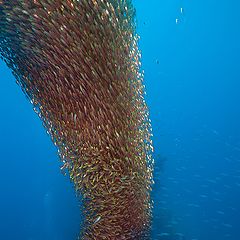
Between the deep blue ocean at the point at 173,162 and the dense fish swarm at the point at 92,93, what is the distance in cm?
694

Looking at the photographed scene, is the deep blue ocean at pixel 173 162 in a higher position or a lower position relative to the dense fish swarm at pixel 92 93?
higher

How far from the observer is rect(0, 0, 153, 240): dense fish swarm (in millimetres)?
4602

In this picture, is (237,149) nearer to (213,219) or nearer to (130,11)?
(213,219)

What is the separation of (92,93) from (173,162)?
22.3m

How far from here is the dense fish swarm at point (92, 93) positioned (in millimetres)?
4602

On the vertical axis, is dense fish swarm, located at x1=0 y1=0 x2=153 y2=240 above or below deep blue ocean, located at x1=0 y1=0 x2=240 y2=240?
below

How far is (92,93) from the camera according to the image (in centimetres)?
501

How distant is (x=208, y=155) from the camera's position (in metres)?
25.6

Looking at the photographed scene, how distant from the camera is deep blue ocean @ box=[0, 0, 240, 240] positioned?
54.7 feet

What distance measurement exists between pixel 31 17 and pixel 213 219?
13909mm

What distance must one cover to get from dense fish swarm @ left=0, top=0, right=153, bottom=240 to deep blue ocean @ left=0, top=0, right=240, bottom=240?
6.94 metres

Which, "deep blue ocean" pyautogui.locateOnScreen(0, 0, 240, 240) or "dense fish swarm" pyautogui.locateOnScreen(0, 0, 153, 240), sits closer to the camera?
"dense fish swarm" pyautogui.locateOnScreen(0, 0, 153, 240)

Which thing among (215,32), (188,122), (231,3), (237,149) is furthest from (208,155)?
(231,3)

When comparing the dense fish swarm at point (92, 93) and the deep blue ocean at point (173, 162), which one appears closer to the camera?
the dense fish swarm at point (92, 93)
